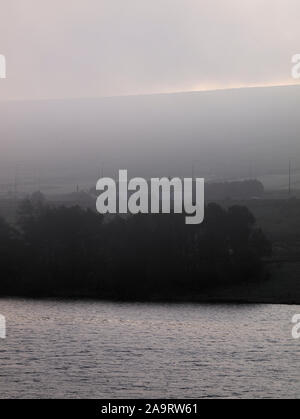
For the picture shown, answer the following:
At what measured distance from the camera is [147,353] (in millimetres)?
74312

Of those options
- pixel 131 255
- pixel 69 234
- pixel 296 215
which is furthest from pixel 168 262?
pixel 296 215

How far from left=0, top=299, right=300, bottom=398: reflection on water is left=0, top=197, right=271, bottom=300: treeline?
72.6ft

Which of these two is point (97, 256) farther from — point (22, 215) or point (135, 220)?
point (22, 215)

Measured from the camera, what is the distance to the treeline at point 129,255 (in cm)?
12875

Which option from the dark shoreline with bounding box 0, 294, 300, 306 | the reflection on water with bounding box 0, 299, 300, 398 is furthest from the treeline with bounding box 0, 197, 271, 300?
the reflection on water with bounding box 0, 299, 300, 398

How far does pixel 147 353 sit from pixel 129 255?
200 feet

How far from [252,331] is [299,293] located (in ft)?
102

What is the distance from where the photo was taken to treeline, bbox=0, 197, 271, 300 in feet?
422

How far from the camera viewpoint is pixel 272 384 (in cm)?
6391

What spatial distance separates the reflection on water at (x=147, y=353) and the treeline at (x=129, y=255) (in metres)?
22.1
